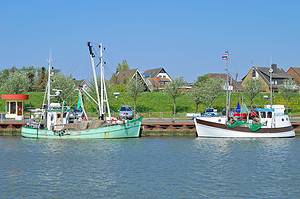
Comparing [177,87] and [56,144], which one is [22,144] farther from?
[177,87]

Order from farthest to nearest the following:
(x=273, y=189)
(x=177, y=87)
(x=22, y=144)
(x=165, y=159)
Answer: (x=177, y=87) < (x=22, y=144) < (x=165, y=159) < (x=273, y=189)

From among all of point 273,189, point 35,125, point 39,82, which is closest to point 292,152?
point 273,189

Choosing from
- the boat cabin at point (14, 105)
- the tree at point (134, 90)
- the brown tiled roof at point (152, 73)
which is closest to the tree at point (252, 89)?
the tree at point (134, 90)

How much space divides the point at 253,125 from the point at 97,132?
A: 53.8 feet

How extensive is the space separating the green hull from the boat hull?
22.1ft

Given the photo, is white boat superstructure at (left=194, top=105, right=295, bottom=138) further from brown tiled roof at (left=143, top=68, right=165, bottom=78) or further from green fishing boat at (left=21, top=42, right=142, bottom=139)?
brown tiled roof at (left=143, top=68, right=165, bottom=78)

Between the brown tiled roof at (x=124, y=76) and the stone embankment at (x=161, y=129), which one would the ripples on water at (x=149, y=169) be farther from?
the brown tiled roof at (x=124, y=76)

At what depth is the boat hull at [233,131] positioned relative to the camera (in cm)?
6262

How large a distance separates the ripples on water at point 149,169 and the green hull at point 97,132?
1868mm

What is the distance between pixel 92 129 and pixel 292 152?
20818 millimetres

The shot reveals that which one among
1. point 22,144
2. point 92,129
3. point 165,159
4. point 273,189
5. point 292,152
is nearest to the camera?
point 273,189

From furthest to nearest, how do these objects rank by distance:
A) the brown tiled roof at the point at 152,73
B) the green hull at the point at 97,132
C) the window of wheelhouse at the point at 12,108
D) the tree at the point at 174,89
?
the brown tiled roof at the point at 152,73 → the tree at the point at 174,89 → the window of wheelhouse at the point at 12,108 → the green hull at the point at 97,132

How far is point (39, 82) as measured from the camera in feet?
407

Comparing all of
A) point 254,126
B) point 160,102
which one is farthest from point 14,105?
point 254,126
